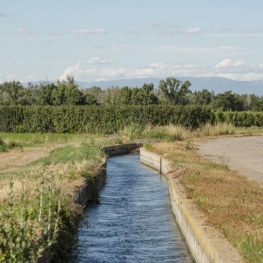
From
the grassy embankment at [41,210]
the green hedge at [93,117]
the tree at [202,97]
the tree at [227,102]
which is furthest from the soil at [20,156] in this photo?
the tree at [202,97]

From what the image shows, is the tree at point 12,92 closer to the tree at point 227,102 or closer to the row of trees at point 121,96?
the row of trees at point 121,96

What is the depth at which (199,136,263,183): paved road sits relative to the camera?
88.4ft

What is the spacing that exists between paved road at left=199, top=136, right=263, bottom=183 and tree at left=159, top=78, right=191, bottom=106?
6232 cm

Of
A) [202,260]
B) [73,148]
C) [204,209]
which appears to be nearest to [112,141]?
[73,148]

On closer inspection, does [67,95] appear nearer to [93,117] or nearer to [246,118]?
[246,118]

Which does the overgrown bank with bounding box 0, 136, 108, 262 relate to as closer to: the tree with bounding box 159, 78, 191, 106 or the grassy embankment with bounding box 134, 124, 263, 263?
the grassy embankment with bounding box 134, 124, 263, 263

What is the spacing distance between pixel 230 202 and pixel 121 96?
85.8m

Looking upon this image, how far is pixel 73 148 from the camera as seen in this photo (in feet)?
114

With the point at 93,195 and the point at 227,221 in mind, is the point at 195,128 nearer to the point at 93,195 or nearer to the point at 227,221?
the point at 93,195

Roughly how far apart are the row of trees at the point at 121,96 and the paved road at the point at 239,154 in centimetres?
4217

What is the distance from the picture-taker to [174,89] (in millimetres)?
115062

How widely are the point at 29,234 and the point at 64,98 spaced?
8072cm

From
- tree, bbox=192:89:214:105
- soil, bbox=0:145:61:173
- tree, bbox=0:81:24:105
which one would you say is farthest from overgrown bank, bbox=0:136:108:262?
tree, bbox=192:89:214:105

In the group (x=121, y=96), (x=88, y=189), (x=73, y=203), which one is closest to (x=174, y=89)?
(x=121, y=96)
